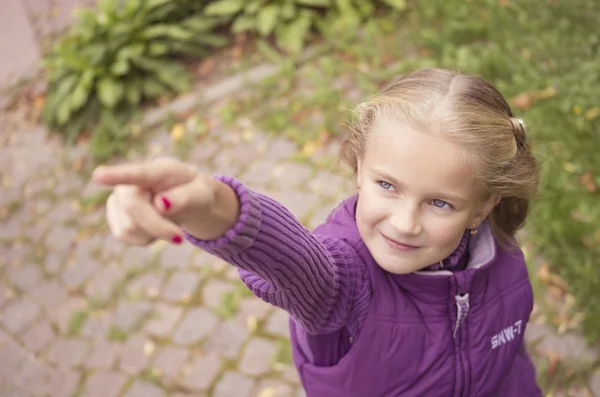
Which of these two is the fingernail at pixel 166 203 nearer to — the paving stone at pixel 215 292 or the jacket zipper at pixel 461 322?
the jacket zipper at pixel 461 322

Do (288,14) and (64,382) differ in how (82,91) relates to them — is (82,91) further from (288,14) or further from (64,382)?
(64,382)

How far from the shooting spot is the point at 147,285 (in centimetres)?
398

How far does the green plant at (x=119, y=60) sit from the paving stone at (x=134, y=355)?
2268 mm

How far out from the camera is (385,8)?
17.5ft

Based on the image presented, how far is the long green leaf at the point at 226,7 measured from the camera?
549cm

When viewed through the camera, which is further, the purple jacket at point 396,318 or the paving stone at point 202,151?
the paving stone at point 202,151

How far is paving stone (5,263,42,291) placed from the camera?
429 cm

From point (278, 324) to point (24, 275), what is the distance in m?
1.99

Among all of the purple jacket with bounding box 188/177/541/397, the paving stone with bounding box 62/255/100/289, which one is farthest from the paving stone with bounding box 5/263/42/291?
the purple jacket with bounding box 188/177/541/397

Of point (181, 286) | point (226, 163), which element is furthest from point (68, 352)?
point (226, 163)

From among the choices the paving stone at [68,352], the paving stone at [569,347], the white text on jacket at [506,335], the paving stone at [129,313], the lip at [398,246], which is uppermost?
the lip at [398,246]

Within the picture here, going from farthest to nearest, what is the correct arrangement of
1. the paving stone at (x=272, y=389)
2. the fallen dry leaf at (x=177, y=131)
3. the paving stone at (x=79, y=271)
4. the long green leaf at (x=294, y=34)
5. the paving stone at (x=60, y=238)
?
the long green leaf at (x=294, y=34) → the fallen dry leaf at (x=177, y=131) → the paving stone at (x=60, y=238) → the paving stone at (x=79, y=271) → the paving stone at (x=272, y=389)

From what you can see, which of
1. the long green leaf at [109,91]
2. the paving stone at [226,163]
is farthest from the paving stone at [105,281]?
the long green leaf at [109,91]

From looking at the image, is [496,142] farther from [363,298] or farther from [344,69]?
[344,69]
